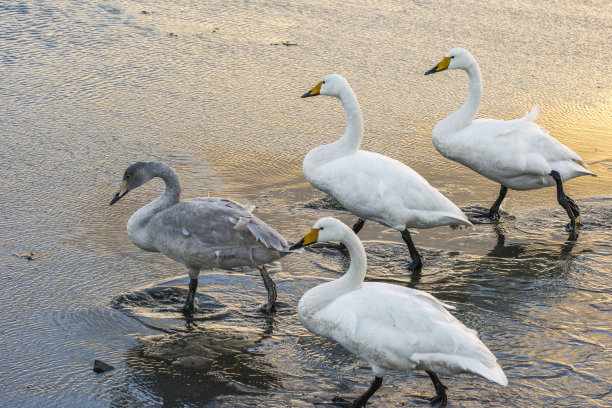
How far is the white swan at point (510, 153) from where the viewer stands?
750 cm

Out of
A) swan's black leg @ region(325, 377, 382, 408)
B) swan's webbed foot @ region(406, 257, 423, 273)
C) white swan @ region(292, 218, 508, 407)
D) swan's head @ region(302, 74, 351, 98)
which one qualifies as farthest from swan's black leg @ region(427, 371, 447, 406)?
swan's head @ region(302, 74, 351, 98)

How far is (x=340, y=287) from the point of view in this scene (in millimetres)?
4918

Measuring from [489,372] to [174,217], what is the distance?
8.13ft

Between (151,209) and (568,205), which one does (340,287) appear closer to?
(151,209)

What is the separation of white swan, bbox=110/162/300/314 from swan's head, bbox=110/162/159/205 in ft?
1.28

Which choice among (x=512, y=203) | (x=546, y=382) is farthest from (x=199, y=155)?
(x=546, y=382)

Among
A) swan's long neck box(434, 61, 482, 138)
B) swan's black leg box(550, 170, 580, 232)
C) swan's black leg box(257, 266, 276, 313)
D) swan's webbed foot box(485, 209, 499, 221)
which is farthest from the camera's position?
swan's long neck box(434, 61, 482, 138)

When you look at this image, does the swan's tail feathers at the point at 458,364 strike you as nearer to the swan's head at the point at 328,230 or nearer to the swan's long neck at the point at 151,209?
the swan's head at the point at 328,230

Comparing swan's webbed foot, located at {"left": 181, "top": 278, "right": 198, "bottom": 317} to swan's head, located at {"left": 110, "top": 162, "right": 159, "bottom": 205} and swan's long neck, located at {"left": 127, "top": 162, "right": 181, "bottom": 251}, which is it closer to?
swan's long neck, located at {"left": 127, "top": 162, "right": 181, "bottom": 251}

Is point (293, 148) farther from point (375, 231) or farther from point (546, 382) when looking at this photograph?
point (546, 382)

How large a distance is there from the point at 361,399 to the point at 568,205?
3.70m

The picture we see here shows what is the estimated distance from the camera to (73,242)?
6348 millimetres

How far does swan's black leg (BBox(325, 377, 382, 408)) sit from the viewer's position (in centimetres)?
454

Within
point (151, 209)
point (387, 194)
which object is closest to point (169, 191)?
point (151, 209)
